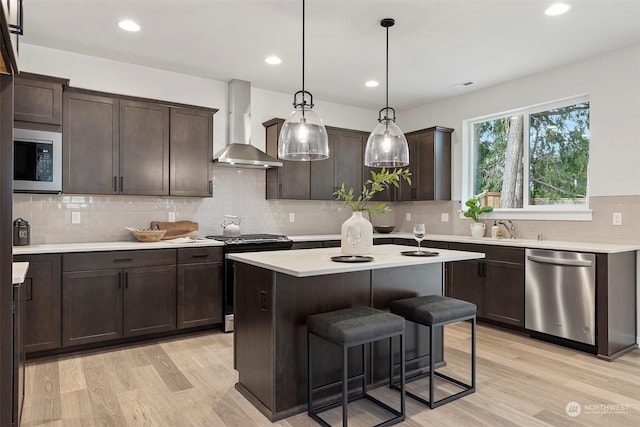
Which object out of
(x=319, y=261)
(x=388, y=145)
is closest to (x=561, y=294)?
(x=388, y=145)

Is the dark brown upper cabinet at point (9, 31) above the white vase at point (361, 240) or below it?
above

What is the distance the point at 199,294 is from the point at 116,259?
2.67ft

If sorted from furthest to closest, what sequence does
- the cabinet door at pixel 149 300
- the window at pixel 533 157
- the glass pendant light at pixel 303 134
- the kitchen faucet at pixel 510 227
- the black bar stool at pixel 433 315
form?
the kitchen faucet at pixel 510 227
the window at pixel 533 157
the cabinet door at pixel 149 300
the glass pendant light at pixel 303 134
the black bar stool at pixel 433 315

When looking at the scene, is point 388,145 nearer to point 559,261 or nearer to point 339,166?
point 559,261

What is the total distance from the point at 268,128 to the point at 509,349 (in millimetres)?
3485

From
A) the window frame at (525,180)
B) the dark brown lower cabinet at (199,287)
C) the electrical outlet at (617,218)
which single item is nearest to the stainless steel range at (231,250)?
the dark brown lower cabinet at (199,287)

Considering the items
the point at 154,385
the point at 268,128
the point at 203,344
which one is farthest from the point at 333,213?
the point at 154,385

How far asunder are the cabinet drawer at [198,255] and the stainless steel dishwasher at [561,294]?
2.96 meters

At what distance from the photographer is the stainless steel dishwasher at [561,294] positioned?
343 cm

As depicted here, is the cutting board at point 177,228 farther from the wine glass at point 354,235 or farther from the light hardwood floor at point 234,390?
the wine glass at point 354,235

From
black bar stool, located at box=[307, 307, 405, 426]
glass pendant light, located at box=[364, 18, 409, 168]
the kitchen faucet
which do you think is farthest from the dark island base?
the kitchen faucet

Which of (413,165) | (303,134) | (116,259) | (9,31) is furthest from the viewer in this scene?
(413,165)

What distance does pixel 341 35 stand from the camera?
3486mm

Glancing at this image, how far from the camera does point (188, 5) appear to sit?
300 centimetres
